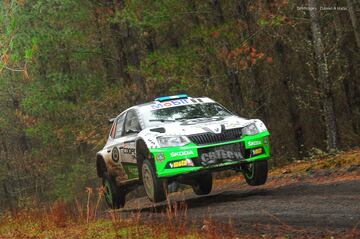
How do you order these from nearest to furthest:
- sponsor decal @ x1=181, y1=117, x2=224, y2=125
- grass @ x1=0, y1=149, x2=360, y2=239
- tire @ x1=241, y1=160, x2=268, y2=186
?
1. grass @ x1=0, y1=149, x2=360, y2=239
2. sponsor decal @ x1=181, y1=117, x2=224, y2=125
3. tire @ x1=241, y1=160, x2=268, y2=186

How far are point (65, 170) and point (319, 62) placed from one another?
2111cm

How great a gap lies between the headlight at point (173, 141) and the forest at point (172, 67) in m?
4.83

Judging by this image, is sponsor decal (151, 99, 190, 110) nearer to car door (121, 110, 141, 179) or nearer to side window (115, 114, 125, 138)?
car door (121, 110, 141, 179)

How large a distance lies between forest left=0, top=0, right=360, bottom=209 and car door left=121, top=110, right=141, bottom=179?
9.91 ft

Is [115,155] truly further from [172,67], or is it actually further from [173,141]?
[172,67]

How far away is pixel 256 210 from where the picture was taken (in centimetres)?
781

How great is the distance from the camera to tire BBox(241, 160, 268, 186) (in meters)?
9.82

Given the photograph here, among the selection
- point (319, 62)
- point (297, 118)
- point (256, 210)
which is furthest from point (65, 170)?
point (256, 210)

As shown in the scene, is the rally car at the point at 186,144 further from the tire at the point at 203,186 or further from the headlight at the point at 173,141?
the tire at the point at 203,186

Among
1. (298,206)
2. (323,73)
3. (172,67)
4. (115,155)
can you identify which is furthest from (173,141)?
(172,67)

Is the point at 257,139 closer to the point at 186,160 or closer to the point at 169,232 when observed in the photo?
the point at 186,160

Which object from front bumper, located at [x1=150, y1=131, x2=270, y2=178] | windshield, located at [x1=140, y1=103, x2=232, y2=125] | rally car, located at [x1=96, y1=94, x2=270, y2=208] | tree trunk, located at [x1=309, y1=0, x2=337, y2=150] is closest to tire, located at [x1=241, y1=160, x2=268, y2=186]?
rally car, located at [x1=96, y1=94, x2=270, y2=208]

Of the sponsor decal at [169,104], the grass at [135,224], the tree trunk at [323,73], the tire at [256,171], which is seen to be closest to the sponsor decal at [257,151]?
the tire at [256,171]

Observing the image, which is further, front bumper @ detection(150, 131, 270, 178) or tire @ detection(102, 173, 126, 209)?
tire @ detection(102, 173, 126, 209)
